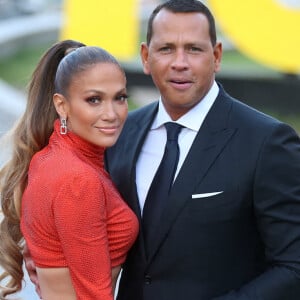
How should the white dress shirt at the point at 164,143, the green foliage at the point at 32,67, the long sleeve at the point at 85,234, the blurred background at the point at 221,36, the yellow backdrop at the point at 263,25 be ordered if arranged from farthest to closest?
the green foliage at the point at 32,67 < the blurred background at the point at 221,36 < the yellow backdrop at the point at 263,25 < the white dress shirt at the point at 164,143 < the long sleeve at the point at 85,234

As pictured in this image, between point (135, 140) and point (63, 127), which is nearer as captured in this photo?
point (63, 127)

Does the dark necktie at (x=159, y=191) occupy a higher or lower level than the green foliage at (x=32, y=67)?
higher

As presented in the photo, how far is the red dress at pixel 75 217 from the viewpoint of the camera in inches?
96.6

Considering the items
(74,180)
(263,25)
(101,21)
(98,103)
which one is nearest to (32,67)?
(101,21)

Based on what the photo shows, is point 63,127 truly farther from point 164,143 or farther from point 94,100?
point 164,143

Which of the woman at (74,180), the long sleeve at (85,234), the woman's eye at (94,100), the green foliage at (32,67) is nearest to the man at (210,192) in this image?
the woman at (74,180)

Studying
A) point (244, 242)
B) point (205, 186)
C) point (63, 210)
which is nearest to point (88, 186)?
point (63, 210)

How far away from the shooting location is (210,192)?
263 cm

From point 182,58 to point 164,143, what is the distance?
13.2 inches

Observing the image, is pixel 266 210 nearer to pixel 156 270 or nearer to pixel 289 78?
pixel 156 270

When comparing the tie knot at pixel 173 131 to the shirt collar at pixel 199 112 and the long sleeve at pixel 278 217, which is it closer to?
the shirt collar at pixel 199 112

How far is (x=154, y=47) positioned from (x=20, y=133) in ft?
1.96

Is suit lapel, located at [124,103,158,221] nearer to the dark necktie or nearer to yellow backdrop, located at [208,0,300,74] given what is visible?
the dark necktie

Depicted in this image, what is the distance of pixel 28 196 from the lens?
2.55 meters
